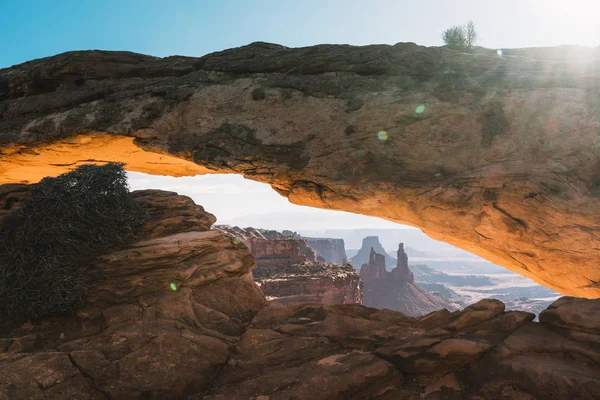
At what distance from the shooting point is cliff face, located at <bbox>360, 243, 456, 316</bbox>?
120 metres

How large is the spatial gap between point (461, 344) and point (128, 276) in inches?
363

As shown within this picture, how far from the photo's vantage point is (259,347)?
933 centimetres

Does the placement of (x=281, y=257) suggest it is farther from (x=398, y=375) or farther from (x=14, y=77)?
(x=398, y=375)

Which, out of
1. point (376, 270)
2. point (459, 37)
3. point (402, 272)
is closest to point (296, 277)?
point (459, 37)

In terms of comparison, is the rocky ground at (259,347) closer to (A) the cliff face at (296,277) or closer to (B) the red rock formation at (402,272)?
(A) the cliff face at (296,277)

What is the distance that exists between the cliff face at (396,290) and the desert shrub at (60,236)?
11441 cm

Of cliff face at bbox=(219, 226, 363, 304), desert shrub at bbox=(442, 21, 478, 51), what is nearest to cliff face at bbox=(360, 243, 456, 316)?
cliff face at bbox=(219, 226, 363, 304)

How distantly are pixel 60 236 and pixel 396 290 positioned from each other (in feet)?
413

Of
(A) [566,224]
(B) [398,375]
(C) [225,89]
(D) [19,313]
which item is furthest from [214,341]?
(A) [566,224]

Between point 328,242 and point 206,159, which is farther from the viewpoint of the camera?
point 328,242

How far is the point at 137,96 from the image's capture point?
14297 mm

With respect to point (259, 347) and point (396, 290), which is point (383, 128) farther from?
point (396, 290)

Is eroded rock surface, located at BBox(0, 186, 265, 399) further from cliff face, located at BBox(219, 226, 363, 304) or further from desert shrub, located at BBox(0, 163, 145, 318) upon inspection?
cliff face, located at BBox(219, 226, 363, 304)

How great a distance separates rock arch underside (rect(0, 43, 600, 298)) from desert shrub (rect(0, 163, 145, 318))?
269 centimetres
